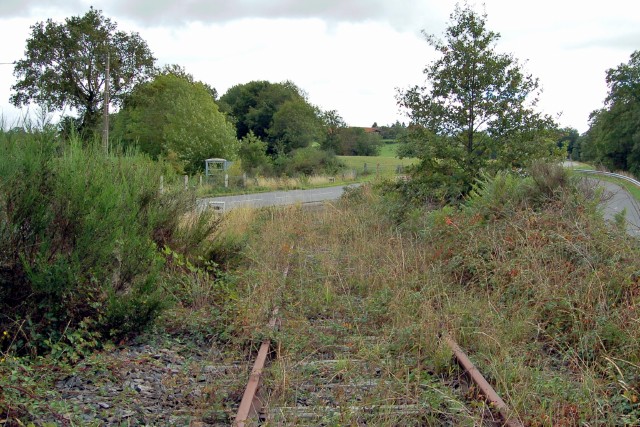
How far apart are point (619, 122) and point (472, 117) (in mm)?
49611

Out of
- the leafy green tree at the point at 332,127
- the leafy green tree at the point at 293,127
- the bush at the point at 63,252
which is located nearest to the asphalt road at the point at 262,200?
the bush at the point at 63,252

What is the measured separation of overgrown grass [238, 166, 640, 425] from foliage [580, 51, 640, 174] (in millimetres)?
50957

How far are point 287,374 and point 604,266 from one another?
14.5ft

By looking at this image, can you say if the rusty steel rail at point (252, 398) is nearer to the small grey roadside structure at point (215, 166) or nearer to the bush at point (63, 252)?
the bush at point (63, 252)

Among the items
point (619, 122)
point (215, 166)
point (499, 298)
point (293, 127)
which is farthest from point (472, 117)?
point (293, 127)

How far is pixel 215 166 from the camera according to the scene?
41.3 metres

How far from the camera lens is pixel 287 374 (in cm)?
510

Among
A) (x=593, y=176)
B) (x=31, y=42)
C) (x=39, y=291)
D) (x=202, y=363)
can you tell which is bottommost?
(x=202, y=363)

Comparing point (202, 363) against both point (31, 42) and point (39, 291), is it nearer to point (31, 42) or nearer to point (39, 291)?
point (39, 291)

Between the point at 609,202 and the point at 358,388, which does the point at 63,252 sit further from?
the point at 609,202

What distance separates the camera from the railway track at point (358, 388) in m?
4.32

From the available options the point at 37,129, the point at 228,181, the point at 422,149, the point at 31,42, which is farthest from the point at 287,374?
the point at 31,42

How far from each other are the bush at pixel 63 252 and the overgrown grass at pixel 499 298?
1.35m

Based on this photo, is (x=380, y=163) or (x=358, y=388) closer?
(x=358, y=388)
